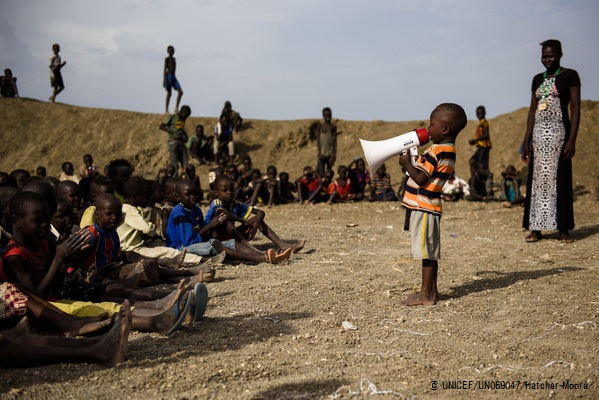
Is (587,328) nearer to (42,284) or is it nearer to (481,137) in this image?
(42,284)

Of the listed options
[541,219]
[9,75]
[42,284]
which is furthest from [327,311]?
[9,75]

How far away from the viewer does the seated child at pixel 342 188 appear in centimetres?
1343

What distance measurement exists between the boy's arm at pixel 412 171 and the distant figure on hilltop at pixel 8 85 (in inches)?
787

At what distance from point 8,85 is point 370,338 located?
69.2 feet

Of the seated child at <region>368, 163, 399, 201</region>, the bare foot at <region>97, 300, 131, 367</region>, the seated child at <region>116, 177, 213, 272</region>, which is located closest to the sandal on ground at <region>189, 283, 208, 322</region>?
the bare foot at <region>97, 300, 131, 367</region>

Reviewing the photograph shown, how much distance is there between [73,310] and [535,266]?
179 inches

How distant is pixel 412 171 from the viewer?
15.2 feet

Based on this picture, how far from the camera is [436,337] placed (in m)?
4.03

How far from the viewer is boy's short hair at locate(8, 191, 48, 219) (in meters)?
3.90

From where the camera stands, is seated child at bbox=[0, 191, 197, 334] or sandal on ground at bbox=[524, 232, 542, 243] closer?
seated child at bbox=[0, 191, 197, 334]

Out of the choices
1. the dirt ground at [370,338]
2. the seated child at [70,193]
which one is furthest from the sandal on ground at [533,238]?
the seated child at [70,193]

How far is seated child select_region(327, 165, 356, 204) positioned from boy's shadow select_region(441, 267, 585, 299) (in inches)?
295

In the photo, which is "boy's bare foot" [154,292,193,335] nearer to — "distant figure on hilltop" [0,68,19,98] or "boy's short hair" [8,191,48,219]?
"boy's short hair" [8,191,48,219]

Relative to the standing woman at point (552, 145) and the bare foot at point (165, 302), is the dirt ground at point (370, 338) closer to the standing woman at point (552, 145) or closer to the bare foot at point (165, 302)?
the bare foot at point (165, 302)
